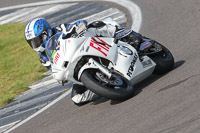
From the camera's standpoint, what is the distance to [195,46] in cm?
856

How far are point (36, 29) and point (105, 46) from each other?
116 centimetres

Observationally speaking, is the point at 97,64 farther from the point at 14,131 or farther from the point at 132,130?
the point at 14,131

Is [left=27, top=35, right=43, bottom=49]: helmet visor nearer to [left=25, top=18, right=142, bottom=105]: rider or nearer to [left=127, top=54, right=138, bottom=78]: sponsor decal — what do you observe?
[left=25, top=18, right=142, bottom=105]: rider

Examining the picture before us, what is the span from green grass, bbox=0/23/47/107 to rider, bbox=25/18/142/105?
7.67 ft

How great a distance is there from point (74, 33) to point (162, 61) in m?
1.59

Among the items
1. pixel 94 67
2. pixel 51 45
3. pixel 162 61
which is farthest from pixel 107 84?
pixel 162 61

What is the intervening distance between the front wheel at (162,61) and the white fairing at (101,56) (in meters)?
0.12

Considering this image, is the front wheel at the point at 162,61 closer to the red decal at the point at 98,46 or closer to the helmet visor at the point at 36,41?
the red decal at the point at 98,46

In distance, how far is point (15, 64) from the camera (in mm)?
12109

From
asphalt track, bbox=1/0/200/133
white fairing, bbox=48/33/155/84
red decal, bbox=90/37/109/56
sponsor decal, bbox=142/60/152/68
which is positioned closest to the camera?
asphalt track, bbox=1/0/200/133

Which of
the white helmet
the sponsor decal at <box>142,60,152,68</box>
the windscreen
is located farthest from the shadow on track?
the white helmet

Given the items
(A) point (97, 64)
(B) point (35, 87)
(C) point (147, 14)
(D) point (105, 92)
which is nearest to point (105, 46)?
(A) point (97, 64)

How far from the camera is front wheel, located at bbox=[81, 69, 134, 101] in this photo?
6.38 metres

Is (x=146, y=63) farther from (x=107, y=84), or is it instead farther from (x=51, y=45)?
(x=51, y=45)
